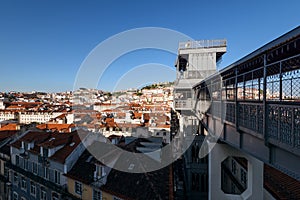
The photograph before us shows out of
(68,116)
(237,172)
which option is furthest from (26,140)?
(68,116)

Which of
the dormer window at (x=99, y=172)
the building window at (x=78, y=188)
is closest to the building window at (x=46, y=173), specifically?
the building window at (x=78, y=188)

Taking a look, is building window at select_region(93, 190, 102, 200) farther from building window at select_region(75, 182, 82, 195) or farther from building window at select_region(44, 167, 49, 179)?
building window at select_region(44, 167, 49, 179)

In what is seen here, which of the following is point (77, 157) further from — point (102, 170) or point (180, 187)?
point (180, 187)

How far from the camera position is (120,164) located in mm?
9211

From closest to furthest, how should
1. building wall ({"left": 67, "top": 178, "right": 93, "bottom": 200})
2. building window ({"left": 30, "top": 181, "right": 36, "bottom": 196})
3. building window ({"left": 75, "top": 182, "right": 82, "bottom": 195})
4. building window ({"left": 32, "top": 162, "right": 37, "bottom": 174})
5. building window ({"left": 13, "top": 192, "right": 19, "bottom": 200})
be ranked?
building wall ({"left": 67, "top": 178, "right": 93, "bottom": 200})
building window ({"left": 75, "top": 182, "right": 82, "bottom": 195})
building window ({"left": 30, "top": 181, "right": 36, "bottom": 196})
building window ({"left": 32, "top": 162, "right": 37, "bottom": 174})
building window ({"left": 13, "top": 192, "right": 19, "bottom": 200})

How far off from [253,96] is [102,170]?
7.05 metres

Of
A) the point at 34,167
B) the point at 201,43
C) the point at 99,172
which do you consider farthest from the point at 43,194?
the point at 201,43

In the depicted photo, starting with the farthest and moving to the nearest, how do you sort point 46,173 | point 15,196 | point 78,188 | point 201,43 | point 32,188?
point 201,43 < point 15,196 < point 32,188 < point 46,173 < point 78,188

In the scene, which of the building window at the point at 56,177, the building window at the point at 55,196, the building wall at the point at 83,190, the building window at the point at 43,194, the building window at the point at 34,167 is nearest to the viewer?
the building wall at the point at 83,190

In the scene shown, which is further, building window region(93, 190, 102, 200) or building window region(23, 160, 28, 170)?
building window region(23, 160, 28, 170)

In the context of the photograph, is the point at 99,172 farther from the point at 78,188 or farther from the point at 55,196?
the point at 55,196

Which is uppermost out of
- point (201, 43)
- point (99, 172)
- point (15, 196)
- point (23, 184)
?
Result: point (201, 43)

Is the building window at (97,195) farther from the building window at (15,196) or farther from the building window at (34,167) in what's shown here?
the building window at (15,196)

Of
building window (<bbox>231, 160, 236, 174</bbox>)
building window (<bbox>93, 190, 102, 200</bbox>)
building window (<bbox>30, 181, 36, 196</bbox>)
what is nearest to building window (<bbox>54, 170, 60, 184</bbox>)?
building window (<bbox>30, 181, 36, 196</bbox>)
